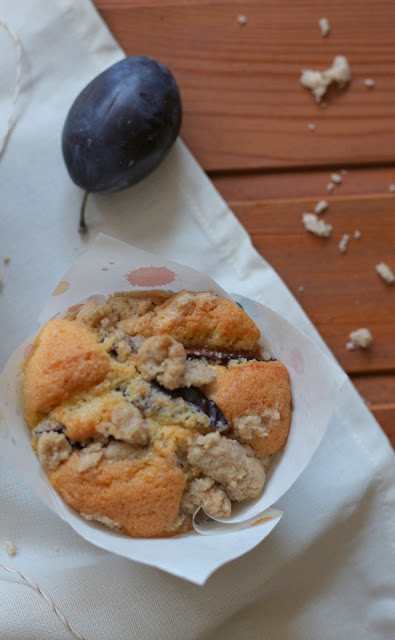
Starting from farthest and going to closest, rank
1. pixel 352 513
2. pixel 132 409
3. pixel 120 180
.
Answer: pixel 352 513 → pixel 120 180 → pixel 132 409

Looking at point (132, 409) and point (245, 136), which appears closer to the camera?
point (132, 409)

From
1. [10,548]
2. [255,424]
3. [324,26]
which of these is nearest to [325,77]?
[324,26]

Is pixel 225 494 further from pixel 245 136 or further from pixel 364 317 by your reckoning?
pixel 245 136

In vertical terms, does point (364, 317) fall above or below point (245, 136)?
below

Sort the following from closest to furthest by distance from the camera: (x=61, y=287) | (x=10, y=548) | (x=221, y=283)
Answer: (x=61, y=287) < (x=10, y=548) < (x=221, y=283)

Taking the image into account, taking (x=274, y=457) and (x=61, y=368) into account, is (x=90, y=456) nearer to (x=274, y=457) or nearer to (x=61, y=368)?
(x=61, y=368)

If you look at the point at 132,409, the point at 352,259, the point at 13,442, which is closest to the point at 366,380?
the point at 352,259

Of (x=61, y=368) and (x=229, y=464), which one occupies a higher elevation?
(x=61, y=368)

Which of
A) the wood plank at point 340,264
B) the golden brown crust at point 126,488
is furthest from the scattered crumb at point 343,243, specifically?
the golden brown crust at point 126,488
